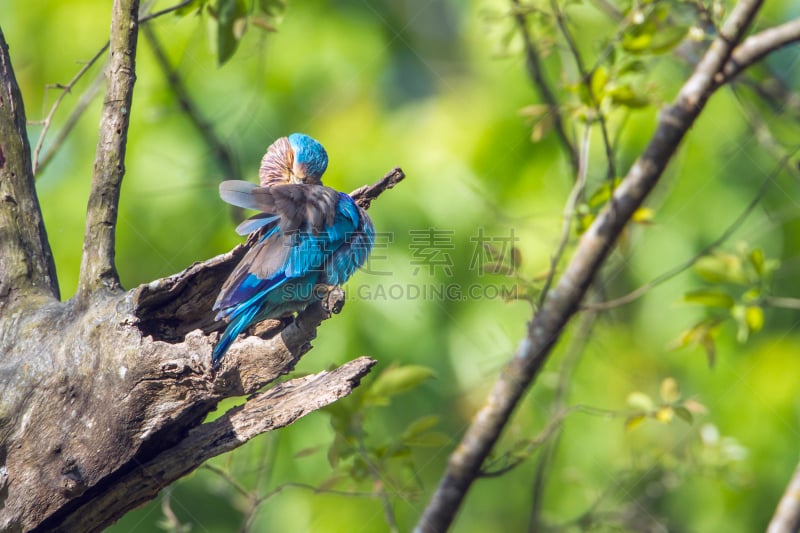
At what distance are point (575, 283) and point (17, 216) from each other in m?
1.79

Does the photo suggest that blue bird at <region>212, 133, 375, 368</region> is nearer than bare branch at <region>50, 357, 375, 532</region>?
No

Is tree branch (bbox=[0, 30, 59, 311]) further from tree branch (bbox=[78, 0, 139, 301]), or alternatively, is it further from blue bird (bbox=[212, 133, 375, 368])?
blue bird (bbox=[212, 133, 375, 368])

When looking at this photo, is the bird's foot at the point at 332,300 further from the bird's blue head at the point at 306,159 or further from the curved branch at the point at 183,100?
the curved branch at the point at 183,100

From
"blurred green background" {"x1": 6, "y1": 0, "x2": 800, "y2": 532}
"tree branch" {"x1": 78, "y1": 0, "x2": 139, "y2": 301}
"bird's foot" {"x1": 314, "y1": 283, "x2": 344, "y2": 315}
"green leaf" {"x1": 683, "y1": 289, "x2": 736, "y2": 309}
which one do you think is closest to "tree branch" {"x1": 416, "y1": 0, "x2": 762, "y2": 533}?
"green leaf" {"x1": 683, "y1": 289, "x2": 736, "y2": 309}

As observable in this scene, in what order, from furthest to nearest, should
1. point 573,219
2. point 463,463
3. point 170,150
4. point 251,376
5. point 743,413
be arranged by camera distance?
point 743,413 < point 170,150 < point 573,219 < point 463,463 < point 251,376

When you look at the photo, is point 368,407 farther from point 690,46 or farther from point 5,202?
point 690,46

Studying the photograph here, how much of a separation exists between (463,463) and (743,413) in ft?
12.3

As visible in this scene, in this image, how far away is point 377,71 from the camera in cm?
589

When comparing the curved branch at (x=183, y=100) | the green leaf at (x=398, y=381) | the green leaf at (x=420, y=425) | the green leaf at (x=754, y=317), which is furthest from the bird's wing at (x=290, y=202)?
the green leaf at (x=754, y=317)

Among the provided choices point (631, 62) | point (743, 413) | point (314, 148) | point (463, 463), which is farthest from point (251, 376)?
point (743, 413)

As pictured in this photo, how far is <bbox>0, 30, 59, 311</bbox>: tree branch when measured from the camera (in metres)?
1.97

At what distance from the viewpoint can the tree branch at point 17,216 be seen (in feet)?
6.48

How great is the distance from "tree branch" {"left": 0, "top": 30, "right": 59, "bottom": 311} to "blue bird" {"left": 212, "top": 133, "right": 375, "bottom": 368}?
19.1 inches

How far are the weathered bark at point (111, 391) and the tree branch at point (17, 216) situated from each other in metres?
0.02
